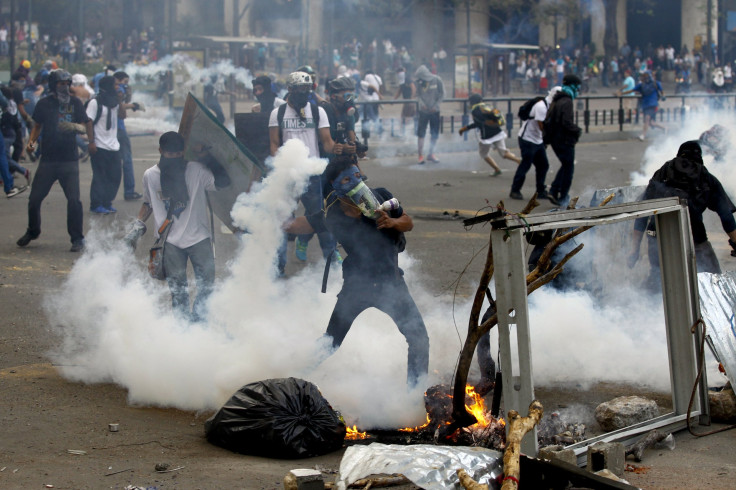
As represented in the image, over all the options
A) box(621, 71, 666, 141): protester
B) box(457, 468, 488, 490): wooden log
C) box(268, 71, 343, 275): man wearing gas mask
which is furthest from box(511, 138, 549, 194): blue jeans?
box(621, 71, 666, 141): protester

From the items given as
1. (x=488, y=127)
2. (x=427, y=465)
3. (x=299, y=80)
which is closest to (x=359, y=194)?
(x=427, y=465)

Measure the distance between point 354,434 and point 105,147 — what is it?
22.3ft

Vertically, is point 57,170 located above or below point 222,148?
below

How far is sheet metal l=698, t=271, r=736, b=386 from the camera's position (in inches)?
185

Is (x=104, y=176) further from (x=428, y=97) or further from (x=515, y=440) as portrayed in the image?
(x=515, y=440)

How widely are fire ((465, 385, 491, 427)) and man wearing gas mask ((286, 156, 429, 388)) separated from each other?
0.91ft

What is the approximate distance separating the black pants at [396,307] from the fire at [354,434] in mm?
398

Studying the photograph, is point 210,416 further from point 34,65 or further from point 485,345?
point 34,65

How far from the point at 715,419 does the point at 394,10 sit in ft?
75.4

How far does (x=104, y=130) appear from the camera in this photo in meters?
10.3

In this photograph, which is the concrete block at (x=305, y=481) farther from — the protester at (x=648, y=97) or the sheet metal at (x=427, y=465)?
the protester at (x=648, y=97)

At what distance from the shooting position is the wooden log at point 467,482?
3.37 meters

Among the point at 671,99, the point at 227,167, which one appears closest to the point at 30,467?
the point at 227,167

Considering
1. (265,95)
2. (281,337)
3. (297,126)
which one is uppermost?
(265,95)
